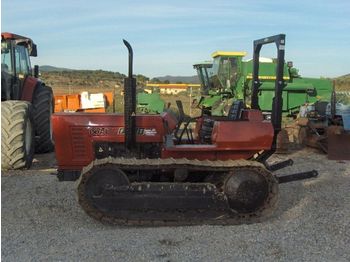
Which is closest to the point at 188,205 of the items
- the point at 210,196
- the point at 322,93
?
the point at 210,196

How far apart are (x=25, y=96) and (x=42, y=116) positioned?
580 mm

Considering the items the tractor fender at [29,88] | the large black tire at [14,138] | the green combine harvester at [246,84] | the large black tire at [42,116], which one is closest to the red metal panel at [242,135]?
the large black tire at [14,138]

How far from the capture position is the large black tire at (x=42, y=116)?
1082 centimetres

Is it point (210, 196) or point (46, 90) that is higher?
point (46, 90)

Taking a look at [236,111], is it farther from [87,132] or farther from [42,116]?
[42,116]

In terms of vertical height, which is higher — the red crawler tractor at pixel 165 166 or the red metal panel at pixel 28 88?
the red metal panel at pixel 28 88

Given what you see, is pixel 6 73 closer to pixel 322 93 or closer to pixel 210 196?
pixel 210 196

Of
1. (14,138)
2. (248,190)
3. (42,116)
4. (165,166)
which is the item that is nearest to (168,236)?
(165,166)

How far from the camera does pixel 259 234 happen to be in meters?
5.32

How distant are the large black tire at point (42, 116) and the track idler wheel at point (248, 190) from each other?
615 cm

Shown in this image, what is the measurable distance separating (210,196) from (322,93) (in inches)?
615

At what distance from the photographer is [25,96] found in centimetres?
1092

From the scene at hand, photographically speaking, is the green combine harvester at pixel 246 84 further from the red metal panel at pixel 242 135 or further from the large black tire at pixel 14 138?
the red metal panel at pixel 242 135

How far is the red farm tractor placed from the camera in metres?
9.03
